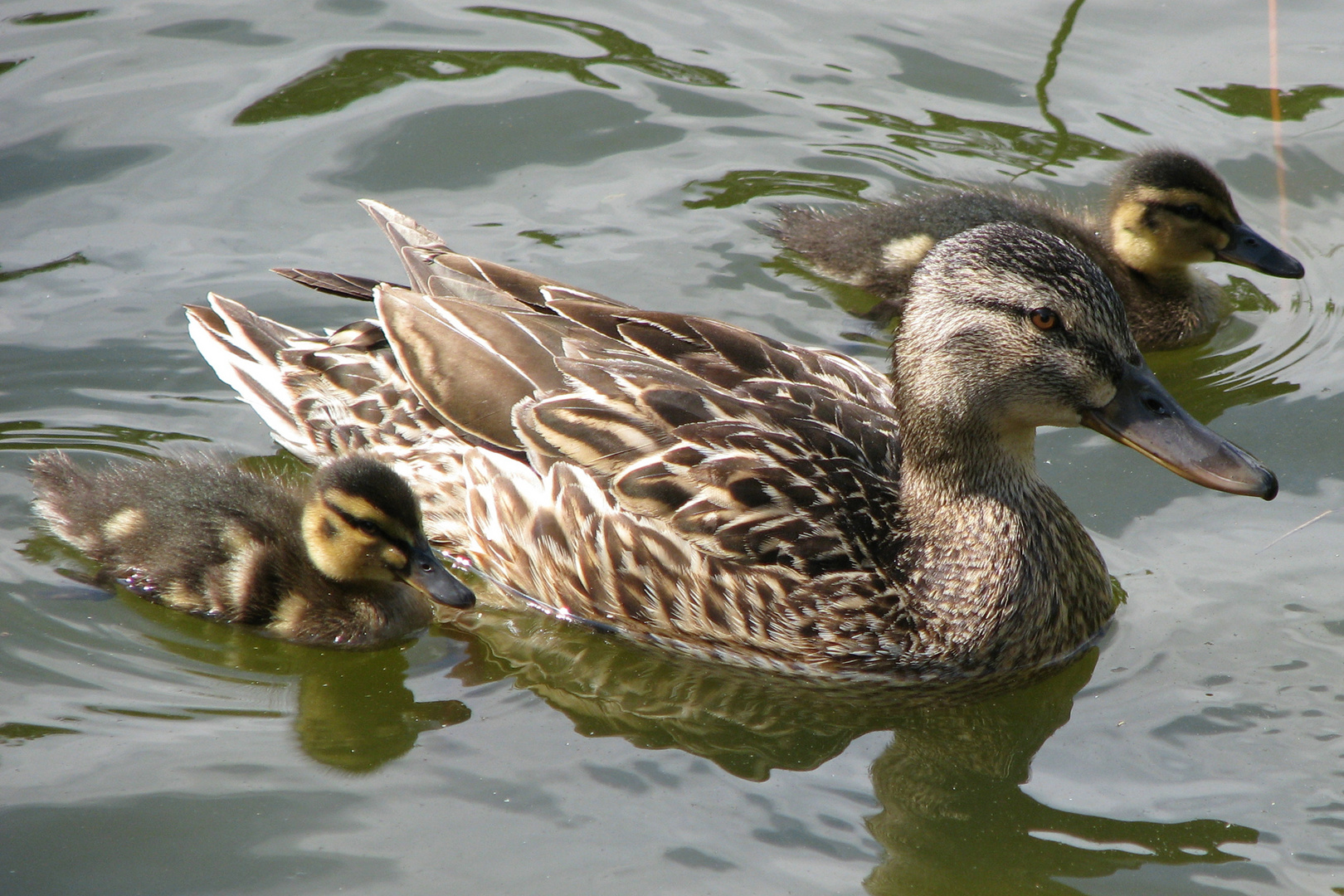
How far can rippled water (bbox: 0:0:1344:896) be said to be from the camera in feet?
11.3

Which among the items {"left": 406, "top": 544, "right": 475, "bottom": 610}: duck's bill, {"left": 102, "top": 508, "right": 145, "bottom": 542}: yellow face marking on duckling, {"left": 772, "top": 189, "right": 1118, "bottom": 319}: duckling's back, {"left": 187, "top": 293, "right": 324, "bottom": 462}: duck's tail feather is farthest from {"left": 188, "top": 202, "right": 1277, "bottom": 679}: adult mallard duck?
{"left": 772, "top": 189, "right": 1118, "bottom": 319}: duckling's back

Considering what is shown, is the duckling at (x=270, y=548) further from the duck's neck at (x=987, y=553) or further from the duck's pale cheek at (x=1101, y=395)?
the duck's pale cheek at (x=1101, y=395)

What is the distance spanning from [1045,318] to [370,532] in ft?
6.03

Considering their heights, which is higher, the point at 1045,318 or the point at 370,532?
the point at 1045,318

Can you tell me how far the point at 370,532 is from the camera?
396 cm

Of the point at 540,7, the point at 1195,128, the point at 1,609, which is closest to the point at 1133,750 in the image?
the point at 1,609

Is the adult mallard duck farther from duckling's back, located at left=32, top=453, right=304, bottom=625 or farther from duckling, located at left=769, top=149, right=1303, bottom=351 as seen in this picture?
duckling, located at left=769, top=149, right=1303, bottom=351

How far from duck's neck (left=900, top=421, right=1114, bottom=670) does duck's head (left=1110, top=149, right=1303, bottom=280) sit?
1.87 metres

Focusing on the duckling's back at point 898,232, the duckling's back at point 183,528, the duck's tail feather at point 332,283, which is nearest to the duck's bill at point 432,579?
the duckling's back at point 183,528

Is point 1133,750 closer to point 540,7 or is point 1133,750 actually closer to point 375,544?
point 375,544

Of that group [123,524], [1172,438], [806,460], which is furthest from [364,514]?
[1172,438]

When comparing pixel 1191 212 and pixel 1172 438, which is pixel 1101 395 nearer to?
pixel 1172 438

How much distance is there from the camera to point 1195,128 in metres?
6.39

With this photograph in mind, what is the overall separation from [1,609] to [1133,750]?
3.03 m
